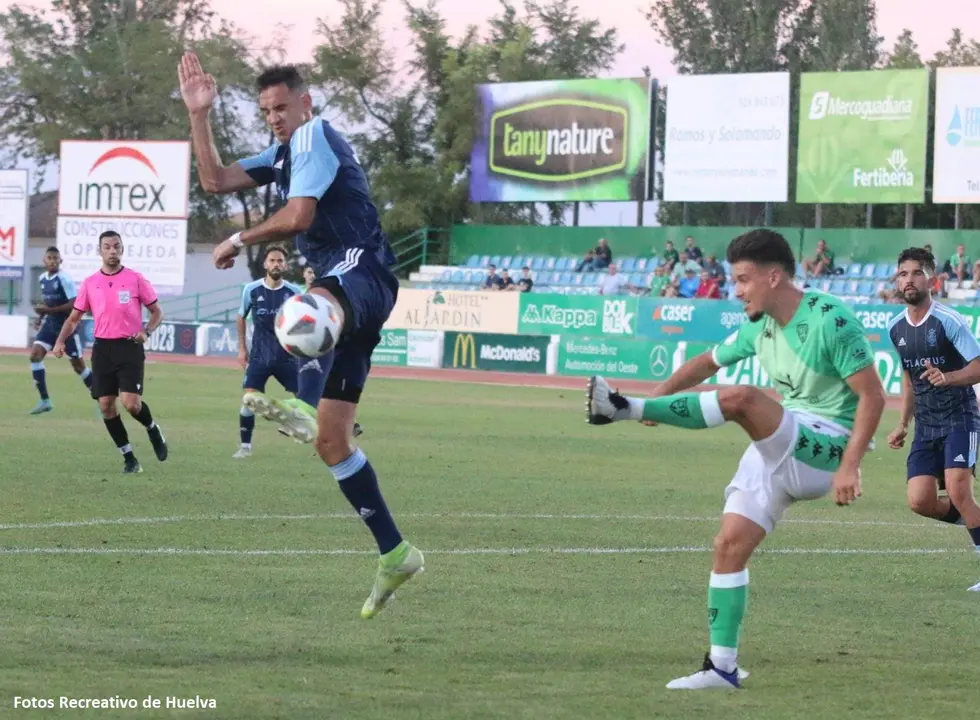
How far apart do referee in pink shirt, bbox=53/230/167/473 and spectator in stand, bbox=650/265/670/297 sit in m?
25.4

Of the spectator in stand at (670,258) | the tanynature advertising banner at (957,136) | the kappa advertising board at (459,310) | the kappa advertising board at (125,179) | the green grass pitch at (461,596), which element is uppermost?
the tanynature advertising banner at (957,136)

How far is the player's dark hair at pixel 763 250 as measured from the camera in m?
6.75

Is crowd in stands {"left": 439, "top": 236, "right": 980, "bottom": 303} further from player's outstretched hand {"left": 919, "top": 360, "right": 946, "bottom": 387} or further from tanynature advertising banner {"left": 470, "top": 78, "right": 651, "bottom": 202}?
player's outstretched hand {"left": 919, "top": 360, "right": 946, "bottom": 387}


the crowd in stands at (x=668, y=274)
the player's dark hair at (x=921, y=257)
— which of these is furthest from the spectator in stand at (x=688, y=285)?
the player's dark hair at (x=921, y=257)

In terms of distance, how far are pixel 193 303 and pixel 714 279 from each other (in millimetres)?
27595

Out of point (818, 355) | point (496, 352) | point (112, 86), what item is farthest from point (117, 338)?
point (112, 86)

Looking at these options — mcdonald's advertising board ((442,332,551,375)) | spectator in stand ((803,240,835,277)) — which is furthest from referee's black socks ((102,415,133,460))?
spectator in stand ((803,240,835,277))

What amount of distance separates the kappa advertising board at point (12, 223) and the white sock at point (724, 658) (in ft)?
129

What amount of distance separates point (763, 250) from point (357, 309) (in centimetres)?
203

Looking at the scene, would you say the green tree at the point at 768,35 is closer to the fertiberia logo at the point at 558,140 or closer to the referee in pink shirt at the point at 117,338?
the fertiberia logo at the point at 558,140

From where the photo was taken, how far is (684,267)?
41.6 metres

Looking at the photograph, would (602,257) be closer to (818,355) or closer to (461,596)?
(461,596)

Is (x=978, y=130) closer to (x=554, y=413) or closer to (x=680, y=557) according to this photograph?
(x=554, y=413)

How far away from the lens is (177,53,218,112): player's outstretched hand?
8516 mm
